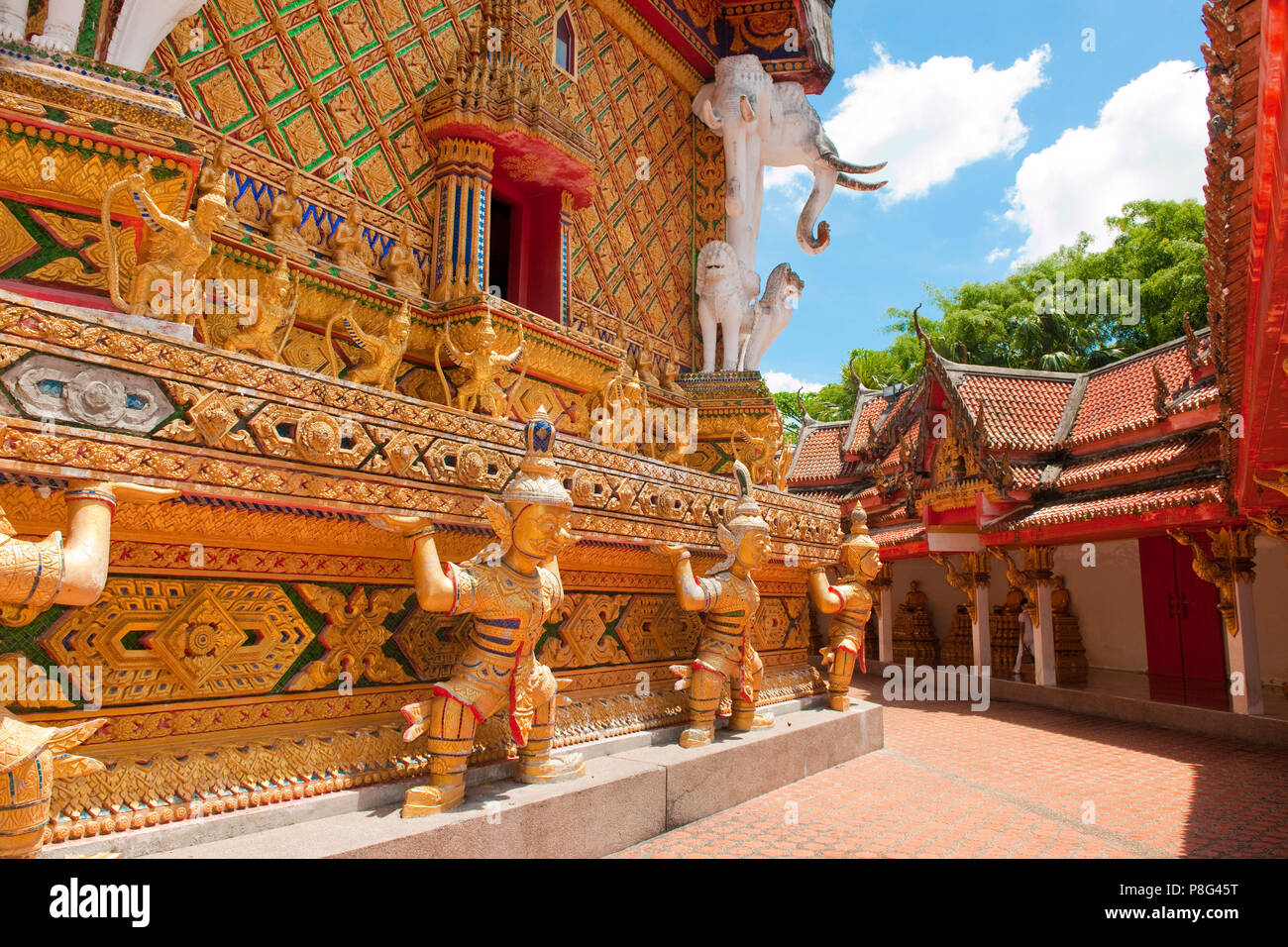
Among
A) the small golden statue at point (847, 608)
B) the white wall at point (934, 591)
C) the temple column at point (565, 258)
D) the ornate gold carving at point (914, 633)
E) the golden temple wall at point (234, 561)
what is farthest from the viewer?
the white wall at point (934, 591)

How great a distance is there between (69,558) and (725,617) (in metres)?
3.33

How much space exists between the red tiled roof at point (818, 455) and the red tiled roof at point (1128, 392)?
241 inches

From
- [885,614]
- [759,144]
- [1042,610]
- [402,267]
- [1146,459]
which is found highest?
[759,144]

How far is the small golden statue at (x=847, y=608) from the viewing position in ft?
20.0

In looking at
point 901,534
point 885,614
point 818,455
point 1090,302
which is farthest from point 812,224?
point 1090,302

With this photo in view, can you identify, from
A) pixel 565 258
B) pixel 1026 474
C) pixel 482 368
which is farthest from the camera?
pixel 1026 474

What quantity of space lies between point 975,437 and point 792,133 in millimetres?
5954

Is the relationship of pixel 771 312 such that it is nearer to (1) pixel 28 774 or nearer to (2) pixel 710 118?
(2) pixel 710 118

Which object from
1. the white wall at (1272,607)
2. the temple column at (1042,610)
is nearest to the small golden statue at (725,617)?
the temple column at (1042,610)

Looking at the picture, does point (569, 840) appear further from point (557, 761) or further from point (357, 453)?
point (357, 453)

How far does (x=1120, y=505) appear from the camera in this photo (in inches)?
366

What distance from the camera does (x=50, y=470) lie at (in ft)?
6.55

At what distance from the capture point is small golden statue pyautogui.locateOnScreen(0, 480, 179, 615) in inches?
70.9

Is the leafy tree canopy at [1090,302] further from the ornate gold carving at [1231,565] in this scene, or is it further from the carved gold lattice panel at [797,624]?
the carved gold lattice panel at [797,624]
